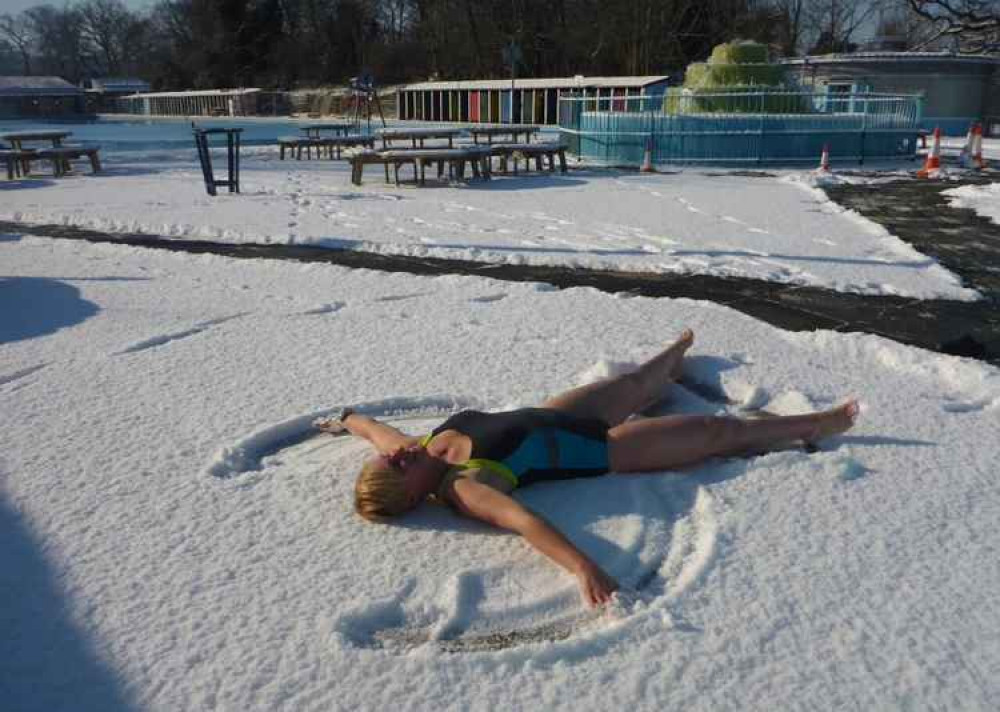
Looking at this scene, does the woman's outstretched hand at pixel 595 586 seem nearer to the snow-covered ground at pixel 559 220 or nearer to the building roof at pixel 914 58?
the snow-covered ground at pixel 559 220

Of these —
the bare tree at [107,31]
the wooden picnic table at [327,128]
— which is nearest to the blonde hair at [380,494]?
the wooden picnic table at [327,128]

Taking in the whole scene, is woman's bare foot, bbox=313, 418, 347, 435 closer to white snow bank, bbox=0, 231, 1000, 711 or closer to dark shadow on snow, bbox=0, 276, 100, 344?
white snow bank, bbox=0, 231, 1000, 711

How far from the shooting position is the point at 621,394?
3467mm

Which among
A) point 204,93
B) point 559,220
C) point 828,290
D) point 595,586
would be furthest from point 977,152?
point 204,93

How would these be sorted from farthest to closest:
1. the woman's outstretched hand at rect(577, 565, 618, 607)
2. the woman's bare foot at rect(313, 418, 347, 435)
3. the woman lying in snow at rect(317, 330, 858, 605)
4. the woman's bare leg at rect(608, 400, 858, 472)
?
1. the woman's bare foot at rect(313, 418, 347, 435)
2. the woman's bare leg at rect(608, 400, 858, 472)
3. the woman lying in snow at rect(317, 330, 858, 605)
4. the woman's outstretched hand at rect(577, 565, 618, 607)

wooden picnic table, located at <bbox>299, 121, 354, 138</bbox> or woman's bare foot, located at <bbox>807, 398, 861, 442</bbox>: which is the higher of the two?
wooden picnic table, located at <bbox>299, 121, 354, 138</bbox>

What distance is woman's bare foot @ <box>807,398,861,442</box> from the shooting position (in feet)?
11.1

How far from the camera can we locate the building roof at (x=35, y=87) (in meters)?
49.5

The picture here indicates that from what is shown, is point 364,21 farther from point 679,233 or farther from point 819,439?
→ point 819,439

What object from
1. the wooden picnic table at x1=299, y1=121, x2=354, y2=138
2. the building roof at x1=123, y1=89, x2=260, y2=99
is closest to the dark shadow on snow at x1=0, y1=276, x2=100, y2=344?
the wooden picnic table at x1=299, y1=121, x2=354, y2=138

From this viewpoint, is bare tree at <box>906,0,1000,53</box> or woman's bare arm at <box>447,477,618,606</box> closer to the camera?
woman's bare arm at <box>447,477,618,606</box>

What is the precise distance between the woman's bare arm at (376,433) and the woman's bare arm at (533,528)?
0.36m

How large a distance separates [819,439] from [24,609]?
2.92 meters

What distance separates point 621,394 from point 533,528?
3.58 ft
